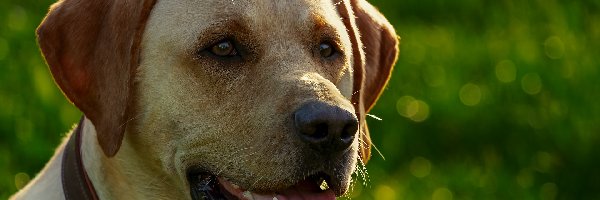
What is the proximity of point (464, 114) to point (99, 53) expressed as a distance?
3.90m

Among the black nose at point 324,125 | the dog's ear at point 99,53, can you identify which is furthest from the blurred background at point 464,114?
the black nose at point 324,125

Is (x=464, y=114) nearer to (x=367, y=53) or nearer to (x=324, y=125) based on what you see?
(x=367, y=53)

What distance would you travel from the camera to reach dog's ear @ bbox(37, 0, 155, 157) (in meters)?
4.56

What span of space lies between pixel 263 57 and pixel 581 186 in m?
3.58

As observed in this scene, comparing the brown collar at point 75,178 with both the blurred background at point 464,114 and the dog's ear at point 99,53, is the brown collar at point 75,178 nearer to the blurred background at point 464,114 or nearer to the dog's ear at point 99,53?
the dog's ear at point 99,53

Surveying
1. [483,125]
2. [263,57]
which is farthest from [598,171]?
[263,57]

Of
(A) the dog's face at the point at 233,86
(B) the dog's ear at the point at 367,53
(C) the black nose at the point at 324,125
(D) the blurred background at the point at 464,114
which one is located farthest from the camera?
(D) the blurred background at the point at 464,114

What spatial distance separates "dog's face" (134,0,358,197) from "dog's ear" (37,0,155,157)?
8 cm

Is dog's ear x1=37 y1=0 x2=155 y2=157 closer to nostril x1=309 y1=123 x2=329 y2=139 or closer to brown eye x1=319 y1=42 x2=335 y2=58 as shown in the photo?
brown eye x1=319 y1=42 x2=335 y2=58

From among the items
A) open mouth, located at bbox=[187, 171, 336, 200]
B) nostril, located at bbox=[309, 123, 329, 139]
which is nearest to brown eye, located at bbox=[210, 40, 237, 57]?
open mouth, located at bbox=[187, 171, 336, 200]

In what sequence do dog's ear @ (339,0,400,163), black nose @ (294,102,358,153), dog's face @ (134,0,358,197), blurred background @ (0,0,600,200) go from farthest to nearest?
blurred background @ (0,0,600,200) → dog's ear @ (339,0,400,163) → dog's face @ (134,0,358,197) → black nose @ (294,102,358,153)

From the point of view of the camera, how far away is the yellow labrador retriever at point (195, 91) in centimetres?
442

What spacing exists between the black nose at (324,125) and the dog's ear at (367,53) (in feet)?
2.58

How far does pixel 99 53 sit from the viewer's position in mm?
4625
